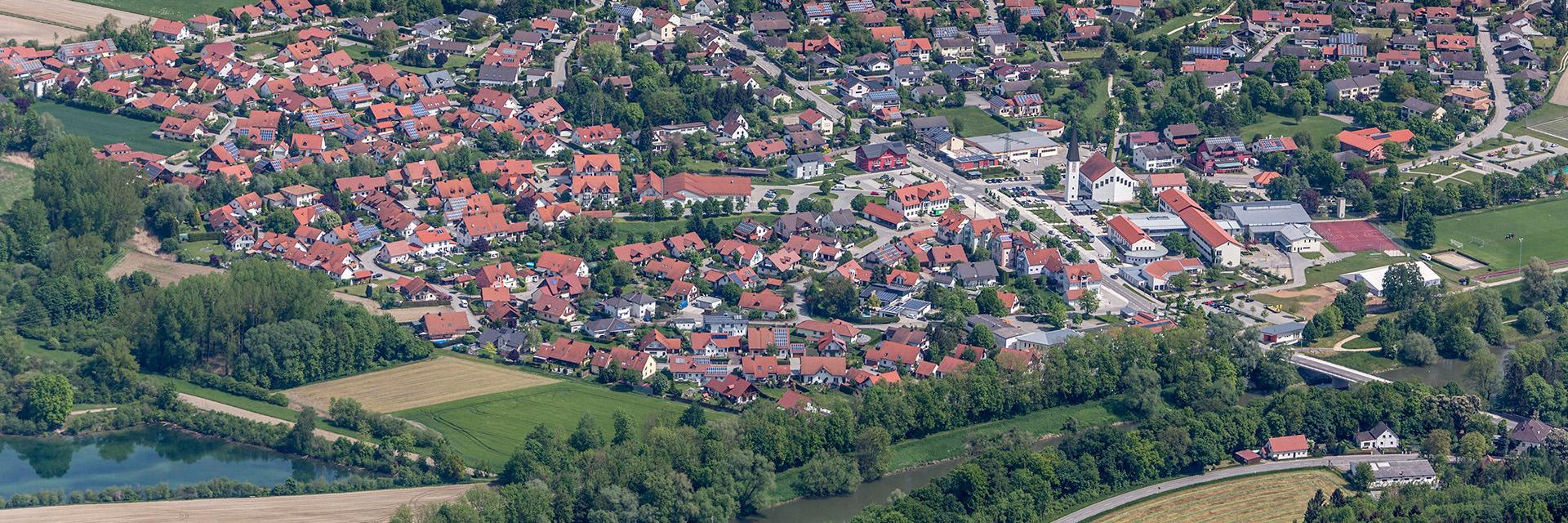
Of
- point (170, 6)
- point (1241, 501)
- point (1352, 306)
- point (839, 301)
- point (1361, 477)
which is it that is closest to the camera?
point (1241, 501)

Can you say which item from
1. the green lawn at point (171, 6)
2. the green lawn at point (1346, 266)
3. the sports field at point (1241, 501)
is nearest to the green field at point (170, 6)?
the green lawn at point (171, 6)

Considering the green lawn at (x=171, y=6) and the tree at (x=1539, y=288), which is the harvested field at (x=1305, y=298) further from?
the green lawn at (x=171, y=6)

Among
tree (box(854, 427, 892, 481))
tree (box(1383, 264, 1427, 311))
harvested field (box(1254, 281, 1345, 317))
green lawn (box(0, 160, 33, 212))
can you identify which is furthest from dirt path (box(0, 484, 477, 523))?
tree (box(1383, 264, 1427, 311))

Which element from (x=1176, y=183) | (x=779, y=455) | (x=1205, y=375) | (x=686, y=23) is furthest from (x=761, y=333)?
(x=686, y=23)

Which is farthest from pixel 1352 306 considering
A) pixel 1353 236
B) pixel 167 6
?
pixel 167 6

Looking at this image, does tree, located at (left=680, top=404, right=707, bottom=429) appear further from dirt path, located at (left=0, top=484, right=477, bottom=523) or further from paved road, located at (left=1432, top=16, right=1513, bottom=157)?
paved road, located at (left=1432, top=16, right=1513, bottom=157)

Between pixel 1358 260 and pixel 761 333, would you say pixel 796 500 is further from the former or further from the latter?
pixel 1358 260

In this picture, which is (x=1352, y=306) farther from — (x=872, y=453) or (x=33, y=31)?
(x=33, y=31)
